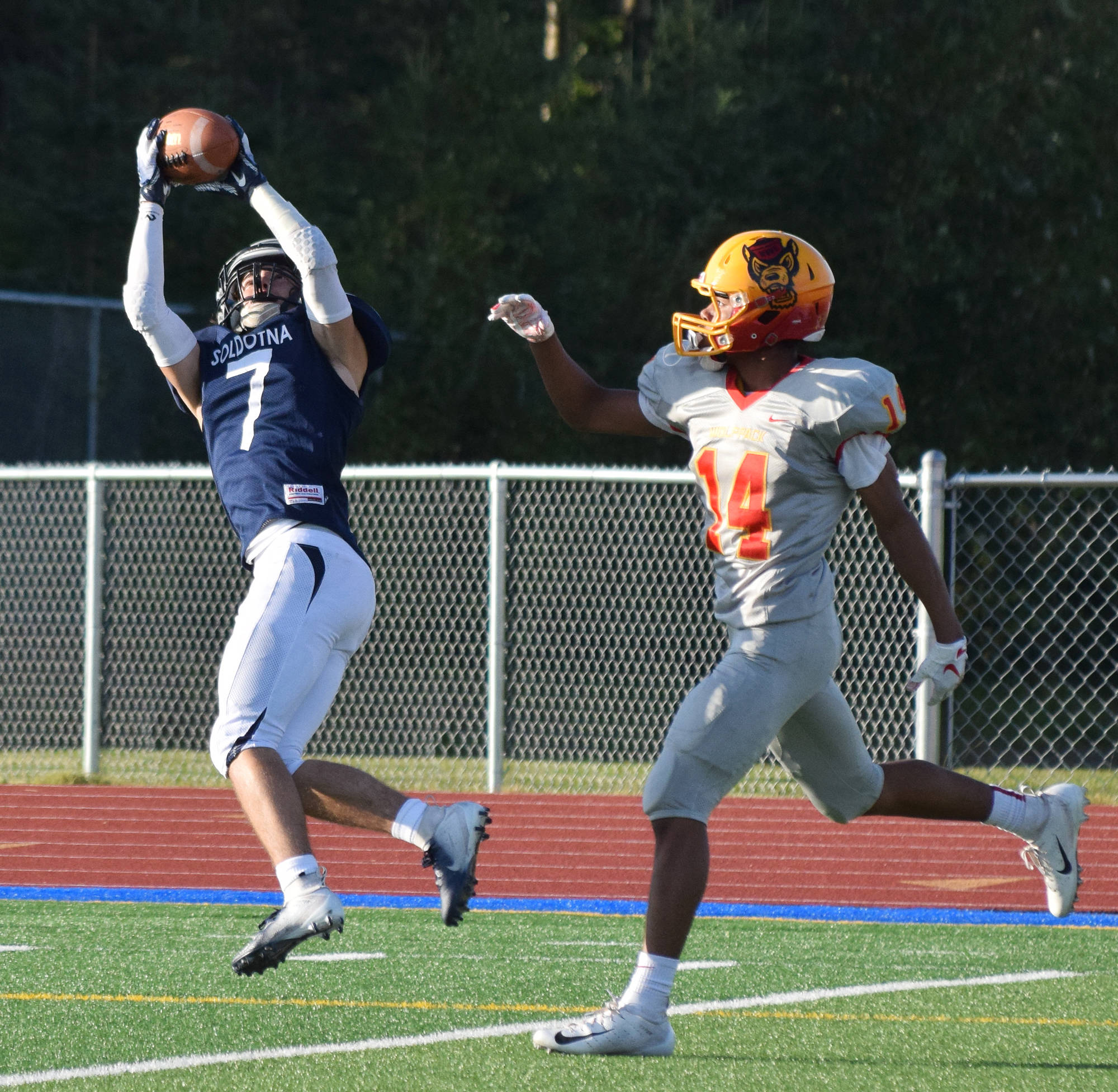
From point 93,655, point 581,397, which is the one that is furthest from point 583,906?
point 93,655

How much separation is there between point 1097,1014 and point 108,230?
65.6 feet

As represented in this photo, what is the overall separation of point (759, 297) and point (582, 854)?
4903mm

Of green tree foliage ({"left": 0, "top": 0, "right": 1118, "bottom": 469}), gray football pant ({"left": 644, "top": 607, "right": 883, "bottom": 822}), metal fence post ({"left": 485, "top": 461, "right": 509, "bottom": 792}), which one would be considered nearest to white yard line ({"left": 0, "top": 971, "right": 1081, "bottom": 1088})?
gray football pant ({"left": 644, "top": 607, "right": 883, "bottom": 822})

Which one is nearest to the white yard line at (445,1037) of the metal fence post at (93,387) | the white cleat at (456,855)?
the white cleat at (456,855)

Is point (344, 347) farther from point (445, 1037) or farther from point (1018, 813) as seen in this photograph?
point (1018, 813)

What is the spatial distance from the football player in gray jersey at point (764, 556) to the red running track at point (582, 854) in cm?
317

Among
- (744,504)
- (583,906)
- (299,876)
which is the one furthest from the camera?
(583,906)

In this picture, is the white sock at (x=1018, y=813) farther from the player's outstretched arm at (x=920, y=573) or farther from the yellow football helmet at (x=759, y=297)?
the yellow football helmet at (x=759, y=297)

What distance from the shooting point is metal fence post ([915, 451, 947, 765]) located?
9961mm

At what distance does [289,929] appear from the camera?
4.27m

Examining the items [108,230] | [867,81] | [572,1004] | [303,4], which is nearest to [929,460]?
[572,1004]

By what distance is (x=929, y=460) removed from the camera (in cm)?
1019

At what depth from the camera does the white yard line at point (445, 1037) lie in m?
4.12

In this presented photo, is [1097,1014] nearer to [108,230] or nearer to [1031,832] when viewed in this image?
[1031,832]
